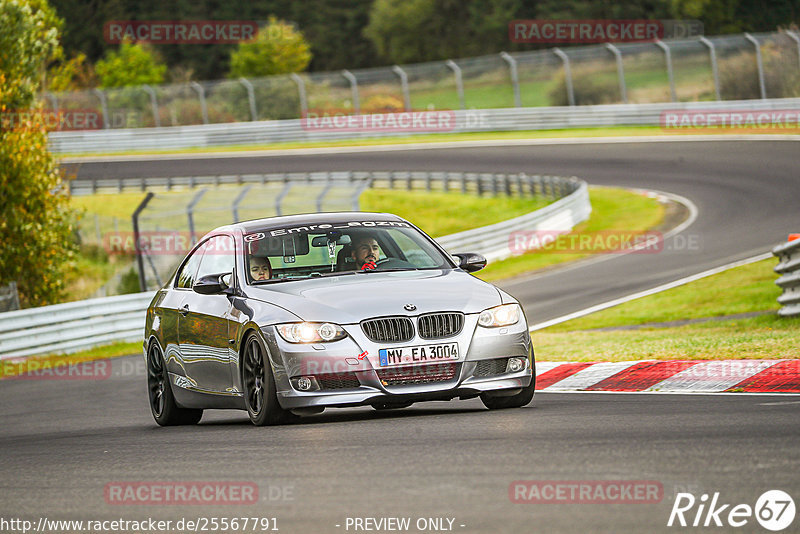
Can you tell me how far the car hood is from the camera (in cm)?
851

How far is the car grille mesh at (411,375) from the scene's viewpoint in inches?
332

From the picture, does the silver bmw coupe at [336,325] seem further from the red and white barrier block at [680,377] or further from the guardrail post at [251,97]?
the guardrail post at [251,97]

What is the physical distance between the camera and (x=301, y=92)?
53875 millimetres

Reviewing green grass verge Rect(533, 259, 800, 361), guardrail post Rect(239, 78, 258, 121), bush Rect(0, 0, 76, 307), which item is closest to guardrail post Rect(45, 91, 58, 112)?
guardrail post Rect(239, 78, 258, 121)

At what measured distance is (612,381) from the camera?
10.7 meters

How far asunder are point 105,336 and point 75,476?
15.2m

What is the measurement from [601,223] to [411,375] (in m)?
23.9

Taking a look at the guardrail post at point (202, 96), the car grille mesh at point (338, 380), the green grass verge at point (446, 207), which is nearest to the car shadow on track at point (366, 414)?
the car grille mesh at point (338, 380)

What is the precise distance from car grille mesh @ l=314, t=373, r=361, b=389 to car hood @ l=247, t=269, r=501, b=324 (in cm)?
36

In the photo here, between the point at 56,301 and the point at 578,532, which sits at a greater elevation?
the point at 578,532

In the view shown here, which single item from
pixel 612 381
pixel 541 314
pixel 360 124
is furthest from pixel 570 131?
pixel 612 381

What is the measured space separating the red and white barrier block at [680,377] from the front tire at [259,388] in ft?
9.61

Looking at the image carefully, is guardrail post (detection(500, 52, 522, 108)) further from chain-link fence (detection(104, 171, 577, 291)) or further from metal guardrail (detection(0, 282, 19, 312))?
metal guardrail (detection(0, 282, 19, 312))

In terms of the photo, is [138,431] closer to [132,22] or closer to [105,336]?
[105,336]
